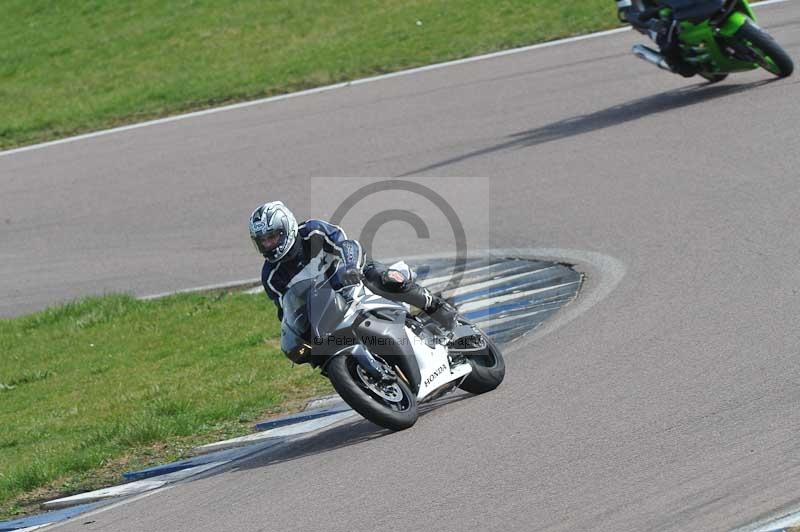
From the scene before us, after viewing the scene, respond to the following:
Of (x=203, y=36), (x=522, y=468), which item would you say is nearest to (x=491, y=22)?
(x=203, y=36)

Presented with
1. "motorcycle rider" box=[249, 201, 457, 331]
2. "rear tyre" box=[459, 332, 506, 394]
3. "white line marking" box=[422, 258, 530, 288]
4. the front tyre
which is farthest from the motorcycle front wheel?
the front tyre

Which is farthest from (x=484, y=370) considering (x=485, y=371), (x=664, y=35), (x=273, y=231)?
(x=664, y=35)

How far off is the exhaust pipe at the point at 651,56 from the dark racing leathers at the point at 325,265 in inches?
331

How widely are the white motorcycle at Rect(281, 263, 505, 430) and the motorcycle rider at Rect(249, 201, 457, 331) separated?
3.5 inches

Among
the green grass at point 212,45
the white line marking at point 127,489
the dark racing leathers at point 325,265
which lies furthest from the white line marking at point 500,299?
the green grass at point 212,45

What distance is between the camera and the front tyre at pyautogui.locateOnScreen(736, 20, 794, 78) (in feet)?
47.4

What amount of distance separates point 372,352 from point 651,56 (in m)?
9.11

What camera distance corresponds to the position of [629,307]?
376 inches

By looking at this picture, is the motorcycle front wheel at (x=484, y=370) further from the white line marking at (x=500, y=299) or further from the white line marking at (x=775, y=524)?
the white line marking at (x=775, y=524)

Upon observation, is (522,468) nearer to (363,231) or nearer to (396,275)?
(396,275)

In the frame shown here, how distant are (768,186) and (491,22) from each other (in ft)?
31.4

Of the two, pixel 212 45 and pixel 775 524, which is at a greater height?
pixel 775 524

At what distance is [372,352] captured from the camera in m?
7.96

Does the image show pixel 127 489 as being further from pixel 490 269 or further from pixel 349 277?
pixel 490 269
